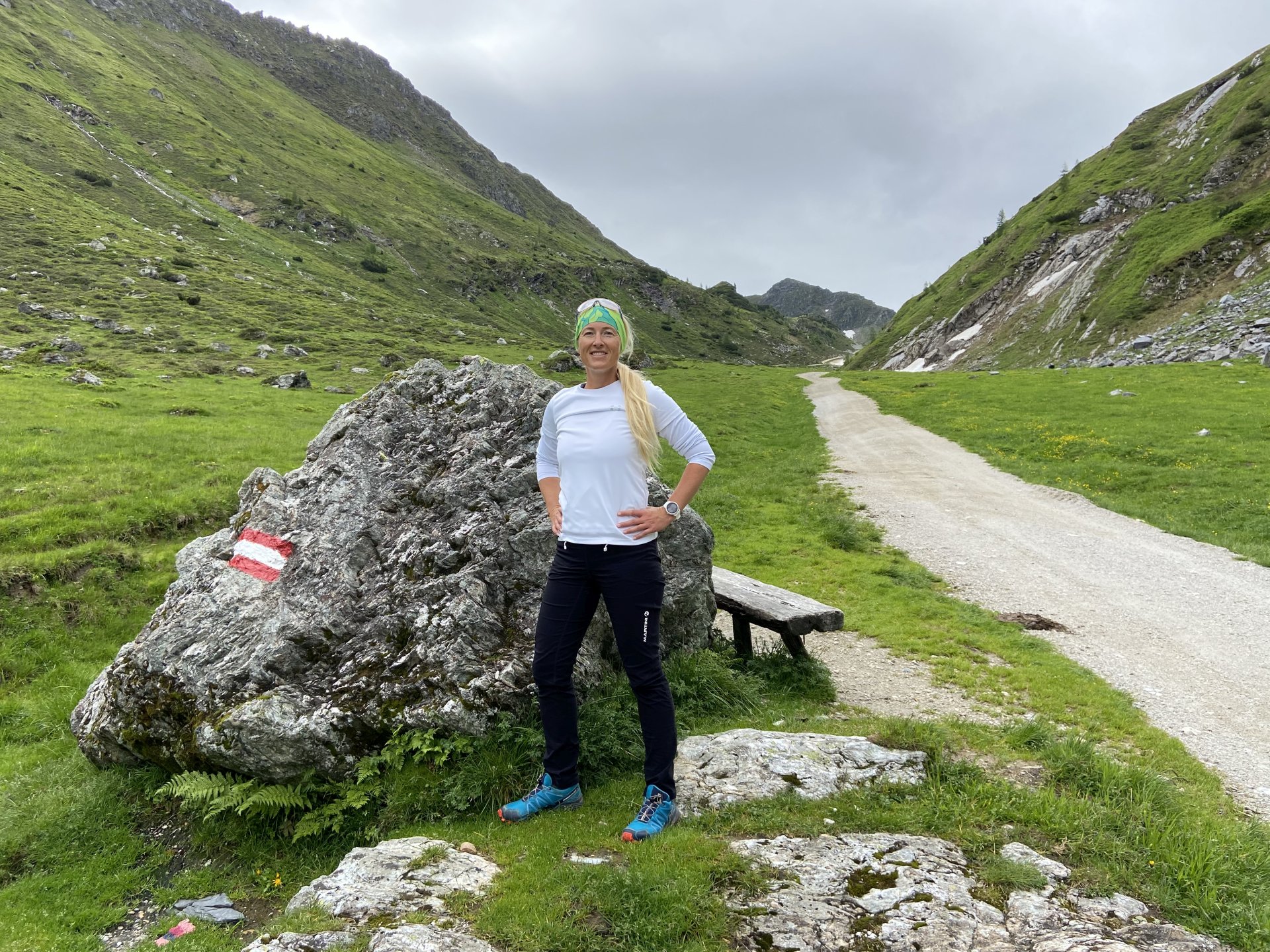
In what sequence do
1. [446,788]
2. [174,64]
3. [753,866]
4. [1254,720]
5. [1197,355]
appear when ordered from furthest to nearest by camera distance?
[174,64] < [1197,355] < [1254,720] < [446,788] < [753,866]

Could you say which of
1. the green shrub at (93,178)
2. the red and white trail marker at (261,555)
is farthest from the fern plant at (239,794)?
the green shrub at (93,178)

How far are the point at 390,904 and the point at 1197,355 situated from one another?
7145 cm

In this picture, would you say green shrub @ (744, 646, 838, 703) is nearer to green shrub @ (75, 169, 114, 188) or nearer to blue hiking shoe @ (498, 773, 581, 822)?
blue hiking shoe @ (498, 773, 581, 822)

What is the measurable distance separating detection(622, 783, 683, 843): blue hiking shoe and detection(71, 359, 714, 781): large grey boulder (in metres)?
2.10

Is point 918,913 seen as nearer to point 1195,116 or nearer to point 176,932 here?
point 176,932

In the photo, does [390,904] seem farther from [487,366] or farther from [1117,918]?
[487,366]

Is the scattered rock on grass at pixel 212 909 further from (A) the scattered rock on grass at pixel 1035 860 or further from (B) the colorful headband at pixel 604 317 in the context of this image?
(A) the scattered rock on grass at pixel 1035 860

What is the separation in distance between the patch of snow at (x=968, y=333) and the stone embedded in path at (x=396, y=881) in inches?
4604

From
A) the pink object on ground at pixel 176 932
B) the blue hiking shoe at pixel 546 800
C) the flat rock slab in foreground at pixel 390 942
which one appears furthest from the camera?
the blue hiking shoe at pixel 546 800

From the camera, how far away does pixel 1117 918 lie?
160 inches

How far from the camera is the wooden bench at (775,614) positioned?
9.21 meters

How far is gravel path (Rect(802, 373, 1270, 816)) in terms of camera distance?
8398mm

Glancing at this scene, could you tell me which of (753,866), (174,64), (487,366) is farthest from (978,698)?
(174,64)

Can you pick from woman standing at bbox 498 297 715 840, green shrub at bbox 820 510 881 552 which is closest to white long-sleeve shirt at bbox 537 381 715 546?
woman standing at bbox 498 297 715 840
